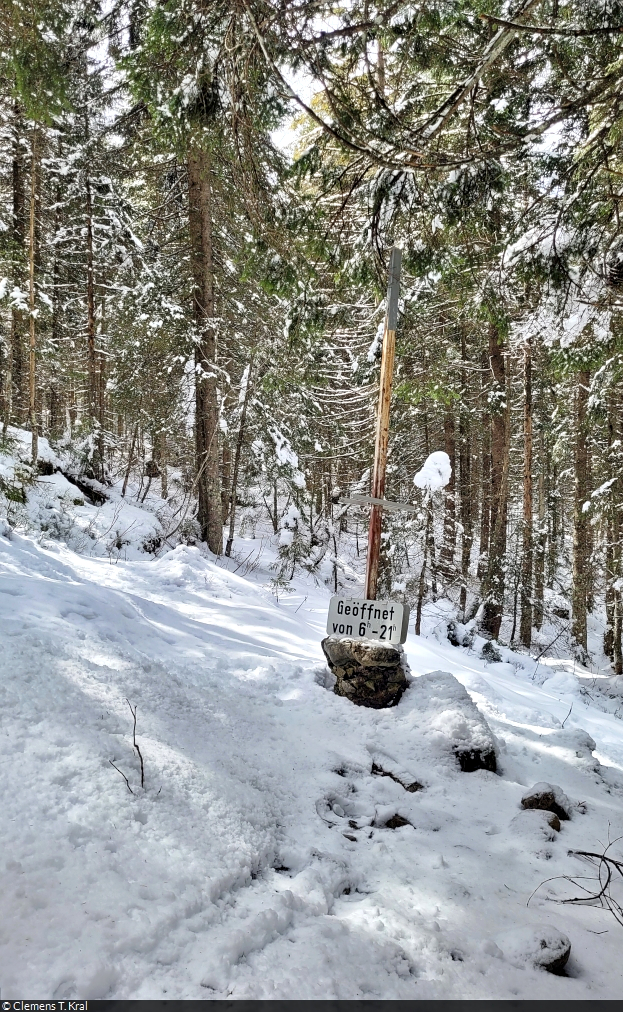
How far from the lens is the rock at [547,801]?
3664 millimetres

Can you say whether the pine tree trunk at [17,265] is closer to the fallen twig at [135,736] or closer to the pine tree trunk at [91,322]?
the pine tree trunk at [91,322]

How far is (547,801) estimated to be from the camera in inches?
145

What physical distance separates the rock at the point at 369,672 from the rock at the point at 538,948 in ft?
8.51

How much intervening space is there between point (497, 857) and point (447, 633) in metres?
7.91

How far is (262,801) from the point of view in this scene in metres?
3.06

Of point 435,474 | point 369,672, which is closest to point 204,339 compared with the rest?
point 435,474

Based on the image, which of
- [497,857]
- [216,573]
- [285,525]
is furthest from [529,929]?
[285,525]

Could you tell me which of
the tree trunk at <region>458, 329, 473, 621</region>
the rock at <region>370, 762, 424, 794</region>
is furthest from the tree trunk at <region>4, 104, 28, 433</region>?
the rock at <region>370, 762, 424, 794</region>

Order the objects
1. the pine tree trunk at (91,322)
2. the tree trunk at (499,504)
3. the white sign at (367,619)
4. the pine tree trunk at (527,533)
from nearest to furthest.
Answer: the white sign at (367,619) < the tree trunk at (499,504) < the pine tree trunk at (527,533) < the pine tree trunk at (91,322)

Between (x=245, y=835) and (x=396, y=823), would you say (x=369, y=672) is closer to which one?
(x=396, y=823)

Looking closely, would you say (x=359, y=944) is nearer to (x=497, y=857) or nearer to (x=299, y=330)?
(x=497, y=857)

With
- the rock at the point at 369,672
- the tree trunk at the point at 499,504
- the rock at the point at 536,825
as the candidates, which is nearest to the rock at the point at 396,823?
the rock at the point at 536,825

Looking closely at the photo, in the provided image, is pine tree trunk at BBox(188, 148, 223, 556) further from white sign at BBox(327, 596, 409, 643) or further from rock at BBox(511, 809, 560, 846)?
rock at BBox(511, 809, 560, 846)

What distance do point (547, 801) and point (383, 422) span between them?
3.60m
